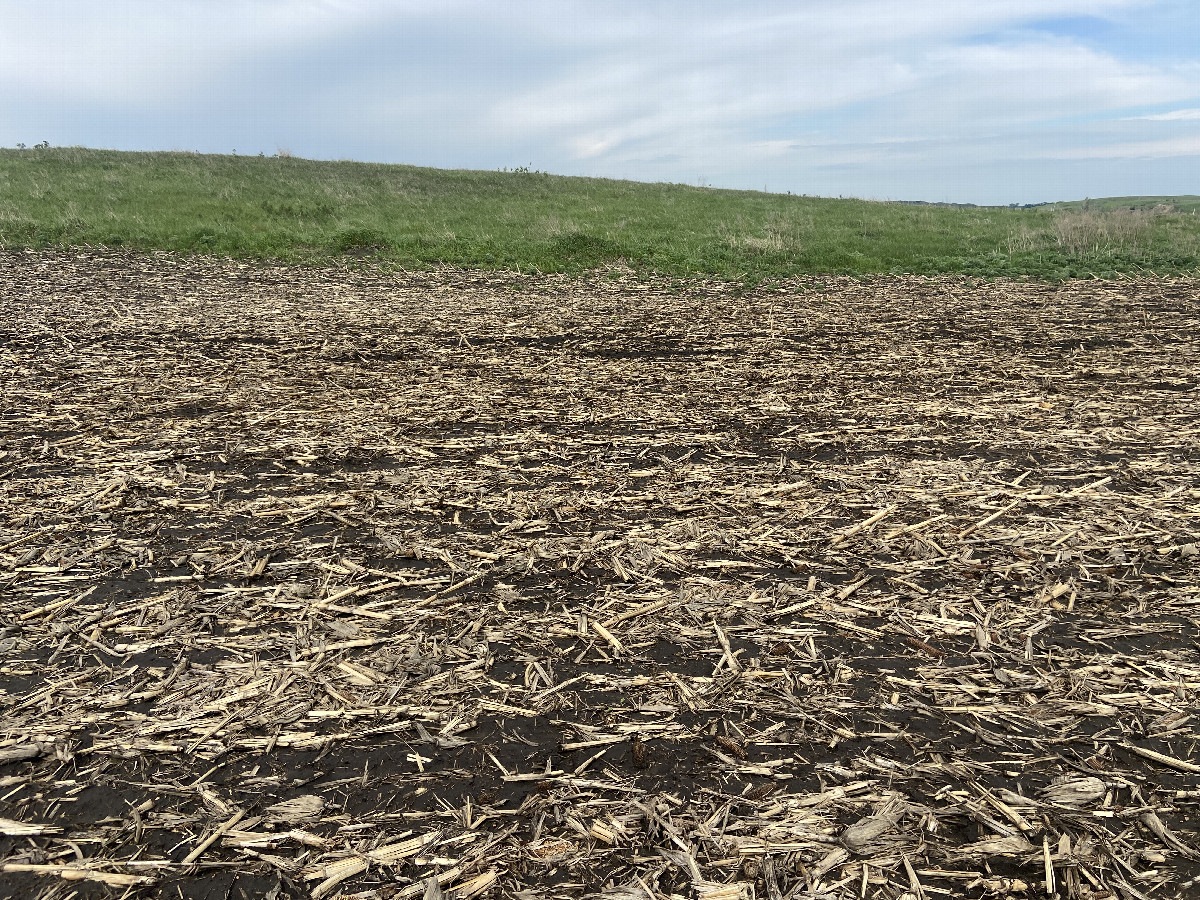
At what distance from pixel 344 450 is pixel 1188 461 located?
7.63m

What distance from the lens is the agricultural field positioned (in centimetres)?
265

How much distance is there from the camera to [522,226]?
24328mm

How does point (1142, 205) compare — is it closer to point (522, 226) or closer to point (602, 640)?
point (522, 226)

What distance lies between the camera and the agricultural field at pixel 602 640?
265 centimetres

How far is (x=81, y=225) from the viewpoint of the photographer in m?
21.2

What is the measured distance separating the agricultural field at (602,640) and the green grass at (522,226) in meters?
11.2

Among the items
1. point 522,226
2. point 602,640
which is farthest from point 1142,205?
point 602,640

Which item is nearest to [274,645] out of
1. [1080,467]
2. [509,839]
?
[509,839]

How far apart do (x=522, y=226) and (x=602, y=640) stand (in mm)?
22588

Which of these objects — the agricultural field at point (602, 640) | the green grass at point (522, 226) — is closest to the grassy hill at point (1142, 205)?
the green grass at point (522, 226)

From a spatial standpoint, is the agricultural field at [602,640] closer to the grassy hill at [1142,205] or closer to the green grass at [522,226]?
the green grass at [522,226]

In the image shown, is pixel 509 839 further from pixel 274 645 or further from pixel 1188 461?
pixel 1188 461

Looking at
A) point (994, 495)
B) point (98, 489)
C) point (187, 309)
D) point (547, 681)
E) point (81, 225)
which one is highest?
point (81, 225)

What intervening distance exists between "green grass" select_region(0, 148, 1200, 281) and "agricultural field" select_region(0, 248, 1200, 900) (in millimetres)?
11227
